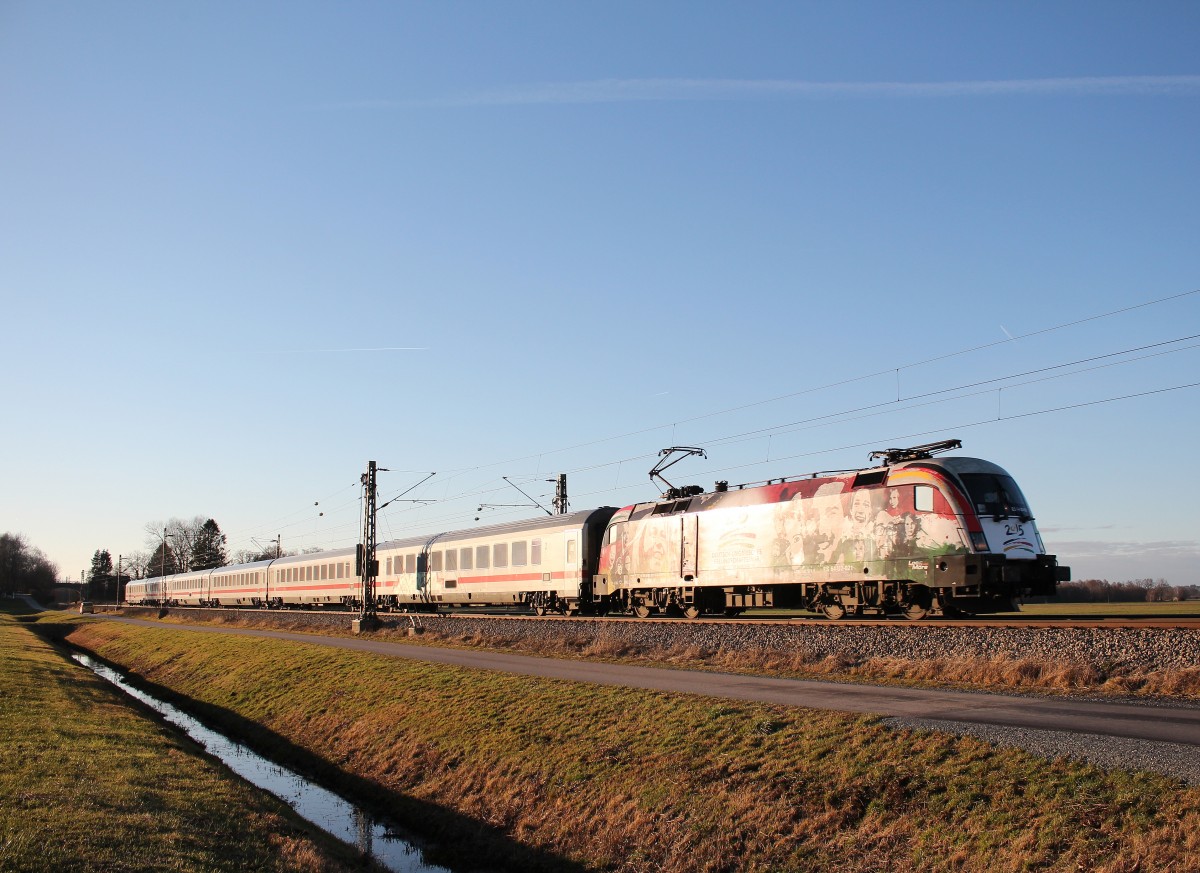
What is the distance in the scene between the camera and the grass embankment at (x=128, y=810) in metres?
9.84

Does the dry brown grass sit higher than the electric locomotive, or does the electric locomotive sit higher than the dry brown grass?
the electric locomotive

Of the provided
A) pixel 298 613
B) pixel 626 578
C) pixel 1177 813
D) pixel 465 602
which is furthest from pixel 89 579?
pixel 1177 813

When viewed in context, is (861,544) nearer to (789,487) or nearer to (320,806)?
(789,487)

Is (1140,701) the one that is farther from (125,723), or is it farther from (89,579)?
(89,579)

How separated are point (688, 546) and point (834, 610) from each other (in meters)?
6.26

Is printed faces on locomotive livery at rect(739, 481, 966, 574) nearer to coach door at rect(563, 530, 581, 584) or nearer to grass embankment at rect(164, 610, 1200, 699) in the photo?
grass embankment at rect(164, 610, 1200, 699)

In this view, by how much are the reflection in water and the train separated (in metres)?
13.3

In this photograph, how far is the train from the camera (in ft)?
69.7

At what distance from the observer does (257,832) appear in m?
11.9

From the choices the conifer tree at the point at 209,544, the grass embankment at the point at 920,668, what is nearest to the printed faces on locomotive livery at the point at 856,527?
the grass embankment at the point at 920,668

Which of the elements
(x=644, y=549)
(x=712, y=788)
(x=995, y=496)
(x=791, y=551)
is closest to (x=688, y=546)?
(x=644, y=549)

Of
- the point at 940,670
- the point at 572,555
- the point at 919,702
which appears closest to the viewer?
the point at 919,702

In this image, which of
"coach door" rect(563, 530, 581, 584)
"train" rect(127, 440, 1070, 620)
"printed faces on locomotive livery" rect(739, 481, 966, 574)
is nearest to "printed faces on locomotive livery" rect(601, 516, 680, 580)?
"train" rect(127, 440, 1070, 620)

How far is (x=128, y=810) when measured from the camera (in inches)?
463
